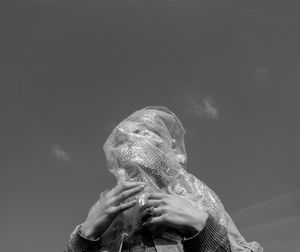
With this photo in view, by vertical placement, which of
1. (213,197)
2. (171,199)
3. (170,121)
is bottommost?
(171,199)

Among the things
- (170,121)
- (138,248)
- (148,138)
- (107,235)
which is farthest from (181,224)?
(170,121)

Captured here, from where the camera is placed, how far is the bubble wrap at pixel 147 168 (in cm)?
204

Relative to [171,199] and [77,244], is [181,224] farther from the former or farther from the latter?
[77,244]

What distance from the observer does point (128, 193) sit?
6.28 feet

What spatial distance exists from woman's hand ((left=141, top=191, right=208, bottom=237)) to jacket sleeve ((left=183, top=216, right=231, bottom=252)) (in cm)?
3

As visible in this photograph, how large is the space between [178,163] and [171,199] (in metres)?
0.45

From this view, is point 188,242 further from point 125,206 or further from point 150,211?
point 125,206

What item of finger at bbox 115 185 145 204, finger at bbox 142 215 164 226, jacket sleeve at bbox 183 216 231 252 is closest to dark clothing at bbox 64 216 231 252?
jacket sleeve at bbox 183 216 231 252

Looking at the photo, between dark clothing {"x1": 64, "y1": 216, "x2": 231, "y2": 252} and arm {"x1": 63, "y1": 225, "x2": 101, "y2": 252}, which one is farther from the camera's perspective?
arm {"x1": 63, "y1": 225, "x2": 101, "y2": 252}

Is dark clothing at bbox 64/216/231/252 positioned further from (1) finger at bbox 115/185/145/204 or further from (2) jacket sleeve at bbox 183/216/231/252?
(1) finger at bbox 115/185/145/204

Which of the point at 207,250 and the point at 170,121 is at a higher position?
the point at 170,121

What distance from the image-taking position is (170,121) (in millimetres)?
2680

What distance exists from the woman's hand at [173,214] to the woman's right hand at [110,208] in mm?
91

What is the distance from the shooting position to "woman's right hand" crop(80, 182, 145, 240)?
191 cm
